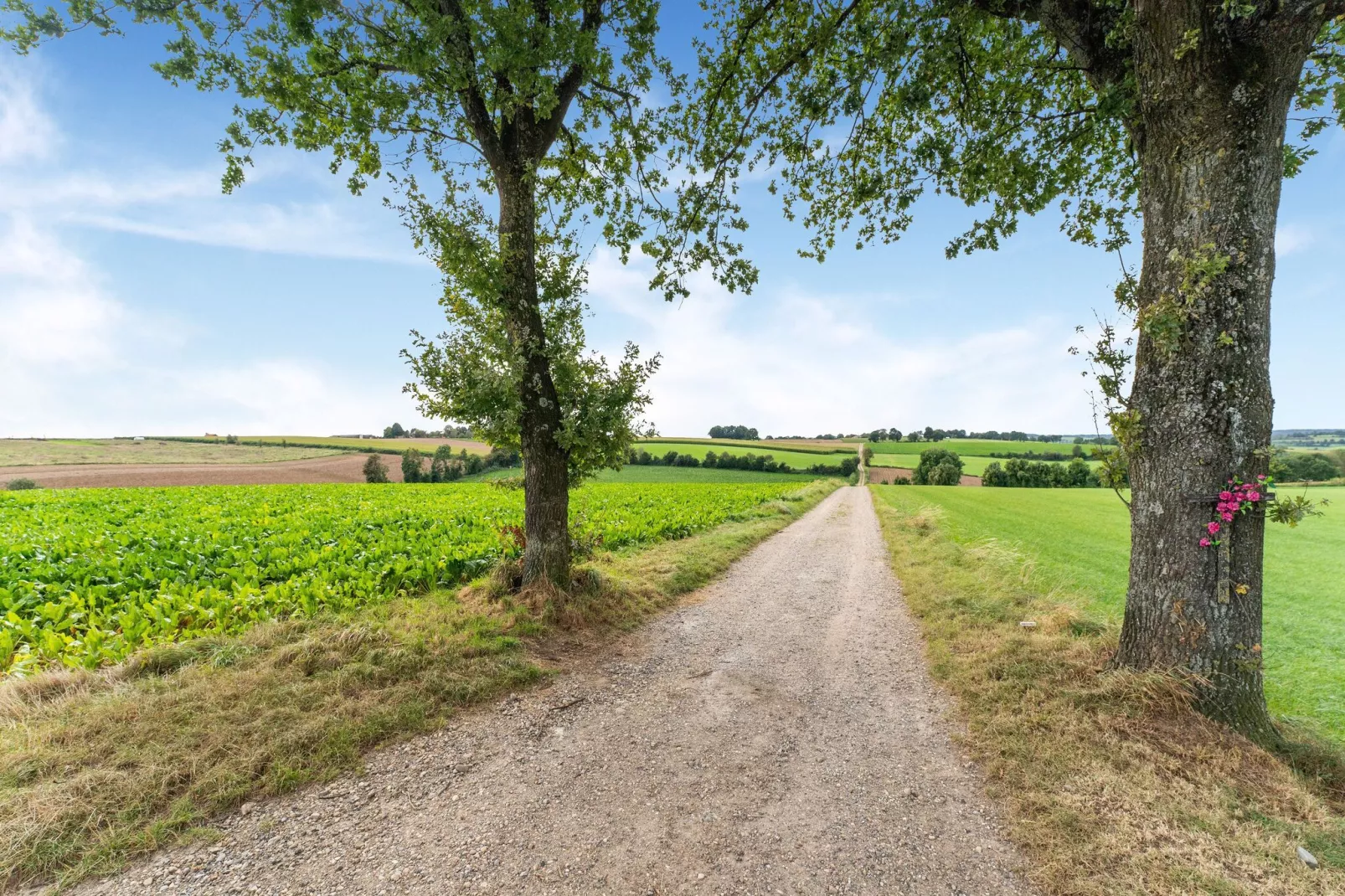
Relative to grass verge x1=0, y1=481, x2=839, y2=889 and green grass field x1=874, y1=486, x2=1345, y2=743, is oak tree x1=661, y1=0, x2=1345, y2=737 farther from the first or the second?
grass verge x1=0, y1=481, x2=839, y2=889

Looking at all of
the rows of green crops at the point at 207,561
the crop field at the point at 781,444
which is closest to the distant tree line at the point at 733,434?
the crop field at the point at 781,444

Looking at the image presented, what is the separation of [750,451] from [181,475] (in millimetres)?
63841

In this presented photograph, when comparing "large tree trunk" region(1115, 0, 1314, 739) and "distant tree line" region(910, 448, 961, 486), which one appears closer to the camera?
"large tree trunk" region(1115, 0, 1314, 739)

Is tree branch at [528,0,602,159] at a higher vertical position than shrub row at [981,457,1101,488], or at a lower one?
higher

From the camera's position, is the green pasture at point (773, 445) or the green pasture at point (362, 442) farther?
the green pasture at point (773, 445)

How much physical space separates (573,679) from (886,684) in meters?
3.77

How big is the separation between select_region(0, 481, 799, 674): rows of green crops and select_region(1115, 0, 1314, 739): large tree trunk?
308 inches

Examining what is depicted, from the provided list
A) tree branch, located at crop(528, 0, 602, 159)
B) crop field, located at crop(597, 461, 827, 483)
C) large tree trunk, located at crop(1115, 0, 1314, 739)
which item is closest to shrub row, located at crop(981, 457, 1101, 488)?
crop field, located at crop(597, 461, 827, 483)

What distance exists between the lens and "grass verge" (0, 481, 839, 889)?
3129 mm

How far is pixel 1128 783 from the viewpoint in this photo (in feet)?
11.8

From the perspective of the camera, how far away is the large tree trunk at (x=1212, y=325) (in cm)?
412

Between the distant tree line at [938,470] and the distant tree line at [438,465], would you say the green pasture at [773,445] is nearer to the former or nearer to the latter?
the distant tree line at [938,470]

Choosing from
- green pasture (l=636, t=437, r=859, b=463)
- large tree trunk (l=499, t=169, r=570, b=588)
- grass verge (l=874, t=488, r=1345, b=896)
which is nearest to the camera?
grass verge (l=874, t=488, r=1345, b=896)

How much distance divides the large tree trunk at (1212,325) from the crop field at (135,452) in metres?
65.9
